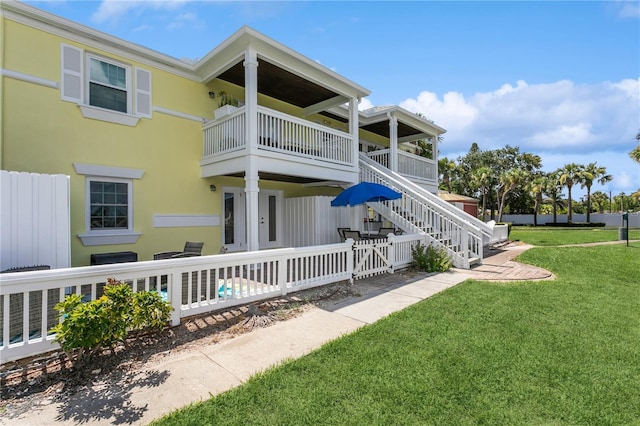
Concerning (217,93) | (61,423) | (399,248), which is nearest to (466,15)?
(399,248)

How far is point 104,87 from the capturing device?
7523 mm

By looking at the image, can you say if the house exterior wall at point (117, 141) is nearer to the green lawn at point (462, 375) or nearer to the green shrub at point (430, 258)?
the green shrub at point (430, 258)

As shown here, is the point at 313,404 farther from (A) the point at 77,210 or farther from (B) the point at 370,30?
(B) the point at 370,30

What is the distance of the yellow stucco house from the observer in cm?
661

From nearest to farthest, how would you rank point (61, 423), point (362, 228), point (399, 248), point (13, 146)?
1. point (61, 423)
2. point (13, 146)
3. point (399, 248)
4. point (362, 228)

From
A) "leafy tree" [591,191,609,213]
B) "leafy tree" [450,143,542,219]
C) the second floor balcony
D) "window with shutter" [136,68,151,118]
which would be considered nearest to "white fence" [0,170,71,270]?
"window with shutter" [136,68,151,118]

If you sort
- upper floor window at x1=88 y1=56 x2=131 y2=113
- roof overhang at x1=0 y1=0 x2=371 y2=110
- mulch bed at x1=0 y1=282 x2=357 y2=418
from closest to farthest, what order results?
mulch bed at x1=0 y1=282 x2=357 y2=418 → roof overhang at x1=0 y1=0 x2=371 y2=110 → upper floor window at x1=88 y1=56 x2=131 y2=113

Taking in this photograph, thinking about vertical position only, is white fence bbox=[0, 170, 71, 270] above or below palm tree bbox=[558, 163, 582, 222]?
below

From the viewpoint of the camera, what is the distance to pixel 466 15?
813cm

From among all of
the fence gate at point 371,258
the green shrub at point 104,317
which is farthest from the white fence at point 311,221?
the green shrub at point 104,317

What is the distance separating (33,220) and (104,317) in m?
3.17

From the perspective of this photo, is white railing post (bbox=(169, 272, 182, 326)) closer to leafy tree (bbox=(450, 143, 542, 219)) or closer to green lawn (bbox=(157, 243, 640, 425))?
green lawn (bbox=(157, 243, 640, 425))

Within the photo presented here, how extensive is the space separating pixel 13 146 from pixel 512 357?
9.71 metres

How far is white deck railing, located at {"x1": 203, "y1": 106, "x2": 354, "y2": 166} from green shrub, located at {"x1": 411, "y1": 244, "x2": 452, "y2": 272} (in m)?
3.72
